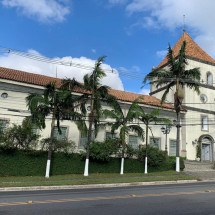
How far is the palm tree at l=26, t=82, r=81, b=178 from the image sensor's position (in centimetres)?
2512

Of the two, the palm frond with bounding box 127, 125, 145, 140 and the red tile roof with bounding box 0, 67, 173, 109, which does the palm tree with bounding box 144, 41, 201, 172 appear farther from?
the palm frond with bounding box 127, 125, 145, 140

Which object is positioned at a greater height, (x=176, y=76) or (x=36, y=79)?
(x=36, y=79)

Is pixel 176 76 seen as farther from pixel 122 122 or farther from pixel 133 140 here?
pixel 133 140

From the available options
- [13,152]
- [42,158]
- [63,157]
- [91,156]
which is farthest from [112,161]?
[13,152]

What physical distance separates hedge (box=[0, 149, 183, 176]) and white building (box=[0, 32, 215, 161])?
535cm

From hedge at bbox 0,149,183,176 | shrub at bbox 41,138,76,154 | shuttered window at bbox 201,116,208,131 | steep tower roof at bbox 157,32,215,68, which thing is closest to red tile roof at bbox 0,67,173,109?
shuttered window at bbox 201,116,208,131

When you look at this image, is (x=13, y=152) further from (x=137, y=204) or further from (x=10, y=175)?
(x=137, y=204)

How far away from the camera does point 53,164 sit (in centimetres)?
2631

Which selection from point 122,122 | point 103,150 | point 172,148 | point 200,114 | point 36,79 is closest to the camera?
point 103,150

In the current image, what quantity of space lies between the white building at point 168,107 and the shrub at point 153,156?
6.06 m

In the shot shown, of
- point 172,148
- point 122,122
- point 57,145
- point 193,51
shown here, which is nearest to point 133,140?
point 172,148

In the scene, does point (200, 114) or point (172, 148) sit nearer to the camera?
point (172, 148)

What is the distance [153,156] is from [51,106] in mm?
11072

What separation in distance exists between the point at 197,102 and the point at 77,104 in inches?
805
